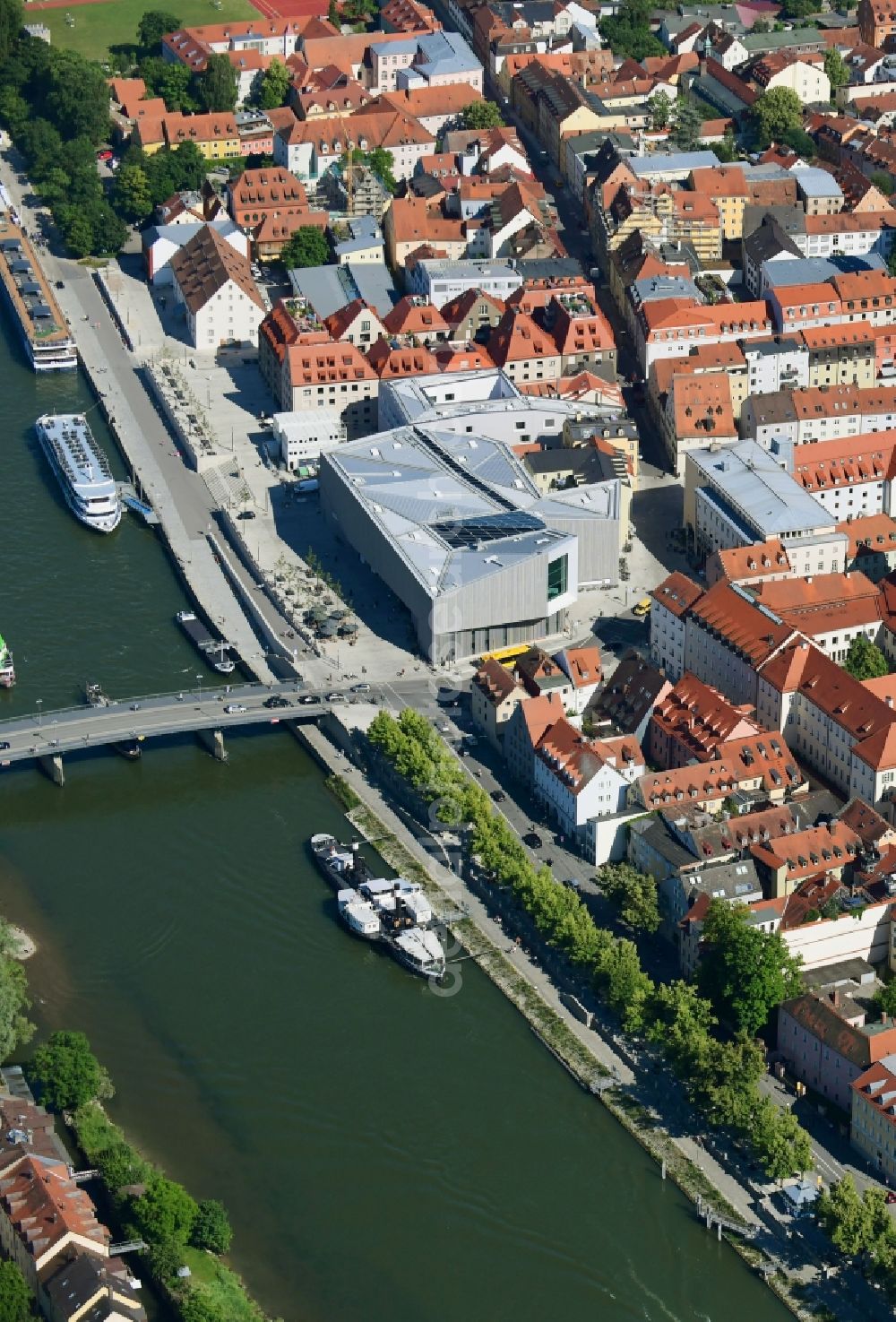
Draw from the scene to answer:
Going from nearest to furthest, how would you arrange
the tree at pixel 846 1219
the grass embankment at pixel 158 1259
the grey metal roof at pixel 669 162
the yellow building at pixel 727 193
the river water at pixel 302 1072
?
the grass embankment at pixel 158 1259
the tree at pixel 846 1219
the river water at pixel 302 1072
the yellow building at pixel 727 193
the grey metal roof at pixel 669 162

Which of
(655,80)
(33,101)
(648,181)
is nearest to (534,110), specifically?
(655,80)

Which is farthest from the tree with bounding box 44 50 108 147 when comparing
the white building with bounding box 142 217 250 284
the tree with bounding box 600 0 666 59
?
the tree with bounding box 600 0 666 59

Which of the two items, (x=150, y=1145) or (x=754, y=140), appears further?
(x=754, y=140)

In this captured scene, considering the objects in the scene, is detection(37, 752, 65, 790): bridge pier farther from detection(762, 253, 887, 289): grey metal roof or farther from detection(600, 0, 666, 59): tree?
detection(600, 0, 666, 59): tree

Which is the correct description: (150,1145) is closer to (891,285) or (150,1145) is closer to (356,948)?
(356,948)

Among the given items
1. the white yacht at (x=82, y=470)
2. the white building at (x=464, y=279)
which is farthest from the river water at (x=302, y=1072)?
the white building at (x=464, y=279)

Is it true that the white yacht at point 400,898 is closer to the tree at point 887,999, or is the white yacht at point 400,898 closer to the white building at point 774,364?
the tree at point 887,999
